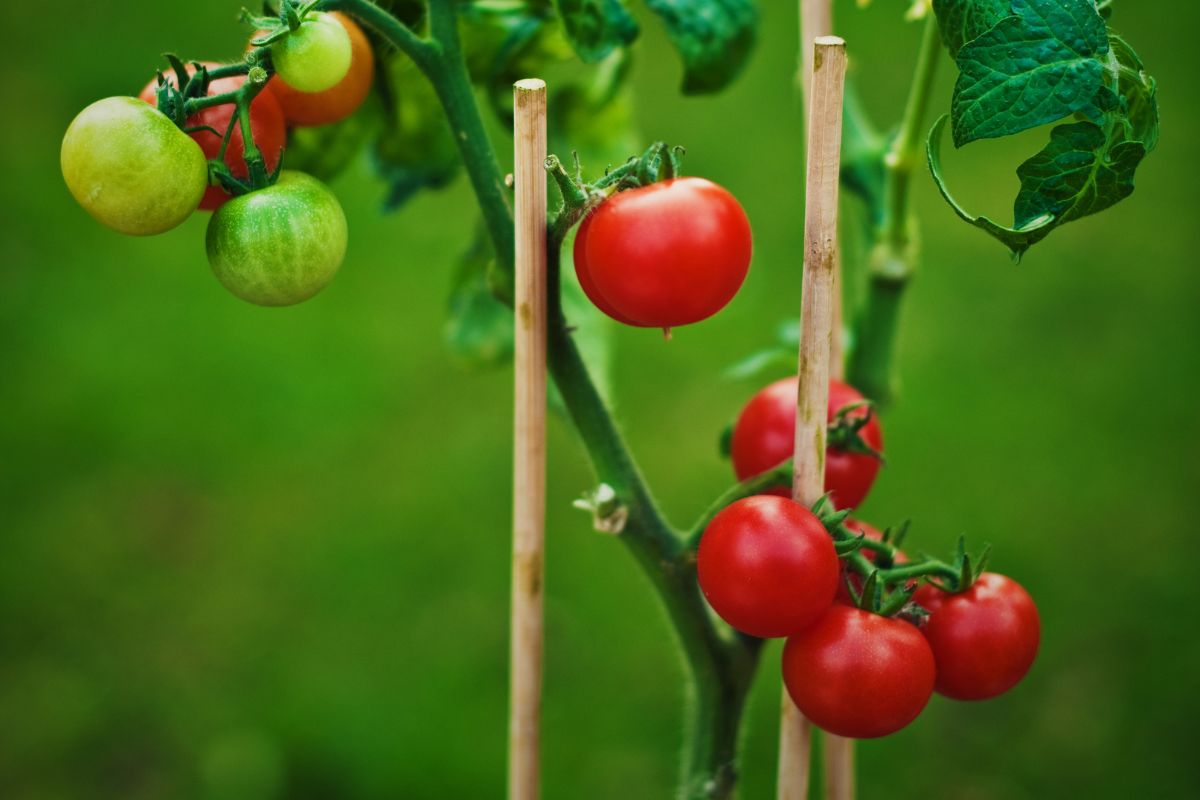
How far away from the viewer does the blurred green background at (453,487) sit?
170 cm

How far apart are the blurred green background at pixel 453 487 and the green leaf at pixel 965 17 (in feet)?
3.43

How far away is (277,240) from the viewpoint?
2.33 feet

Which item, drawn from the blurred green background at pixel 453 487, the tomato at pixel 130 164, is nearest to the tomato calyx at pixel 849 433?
the tomato at pixel 130 164

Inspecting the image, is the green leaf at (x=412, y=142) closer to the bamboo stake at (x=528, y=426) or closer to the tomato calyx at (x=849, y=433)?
the bamboo stake at (x=528, y=426)

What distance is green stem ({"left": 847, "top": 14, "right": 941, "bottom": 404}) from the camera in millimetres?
942

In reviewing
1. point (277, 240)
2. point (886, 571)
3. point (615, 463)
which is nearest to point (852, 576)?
point (886, 571)

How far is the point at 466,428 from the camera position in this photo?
2.12 metres

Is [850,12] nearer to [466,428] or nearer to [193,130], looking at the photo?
[466,428]

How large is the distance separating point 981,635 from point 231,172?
529mm

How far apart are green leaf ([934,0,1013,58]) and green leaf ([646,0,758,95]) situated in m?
0.22

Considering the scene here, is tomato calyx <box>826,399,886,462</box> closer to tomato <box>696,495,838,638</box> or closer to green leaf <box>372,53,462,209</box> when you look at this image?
tomato <box>696,495,838,638</box>

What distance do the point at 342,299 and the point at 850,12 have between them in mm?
1245

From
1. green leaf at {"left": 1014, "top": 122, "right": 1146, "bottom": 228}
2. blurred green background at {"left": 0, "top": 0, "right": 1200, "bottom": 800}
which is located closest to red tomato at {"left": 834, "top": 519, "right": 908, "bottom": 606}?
green leaf at {"left": 1014, "top": 122, "right": 1146, "bottom": 228}

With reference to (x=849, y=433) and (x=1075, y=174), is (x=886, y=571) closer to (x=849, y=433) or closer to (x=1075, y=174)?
(x=849, y=433)
